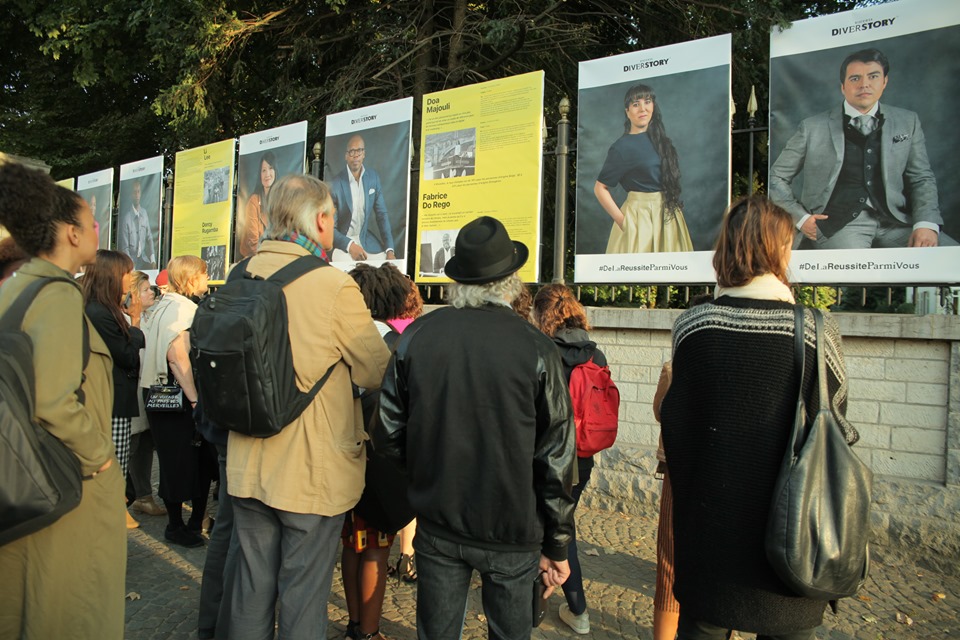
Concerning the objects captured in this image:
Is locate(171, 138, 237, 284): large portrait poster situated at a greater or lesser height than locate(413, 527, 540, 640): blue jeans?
greater

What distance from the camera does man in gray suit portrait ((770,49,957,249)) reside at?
4461 mm

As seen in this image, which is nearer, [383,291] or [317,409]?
[317,409]

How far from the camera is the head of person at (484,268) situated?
92.2 inches

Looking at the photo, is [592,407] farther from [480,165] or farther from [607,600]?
[480,165]

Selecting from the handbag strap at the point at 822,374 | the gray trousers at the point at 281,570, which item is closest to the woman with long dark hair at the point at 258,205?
the gray trousers at the point at 281,570

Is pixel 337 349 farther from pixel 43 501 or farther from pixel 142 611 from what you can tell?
pixel 142 611

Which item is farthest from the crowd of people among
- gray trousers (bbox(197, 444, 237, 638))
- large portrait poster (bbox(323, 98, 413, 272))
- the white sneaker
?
large portrait poster (bbox(323, 98, 413, 272))

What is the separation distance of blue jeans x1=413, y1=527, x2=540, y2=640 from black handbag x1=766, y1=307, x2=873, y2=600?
0.82 m

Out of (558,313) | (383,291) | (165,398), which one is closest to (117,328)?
(165,398)

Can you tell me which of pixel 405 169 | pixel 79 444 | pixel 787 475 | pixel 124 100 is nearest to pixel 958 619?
pixel 787 475

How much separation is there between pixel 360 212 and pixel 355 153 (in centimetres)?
72

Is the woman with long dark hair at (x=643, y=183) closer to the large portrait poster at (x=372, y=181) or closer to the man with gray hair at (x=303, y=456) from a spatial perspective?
the large portrait poster at (x=372, y=181)

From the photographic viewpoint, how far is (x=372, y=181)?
23.7ft

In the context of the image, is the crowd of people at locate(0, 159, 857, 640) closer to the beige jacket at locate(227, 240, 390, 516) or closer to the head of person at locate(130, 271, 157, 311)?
the beige jacket at locate(227, 240, 390, 516)
